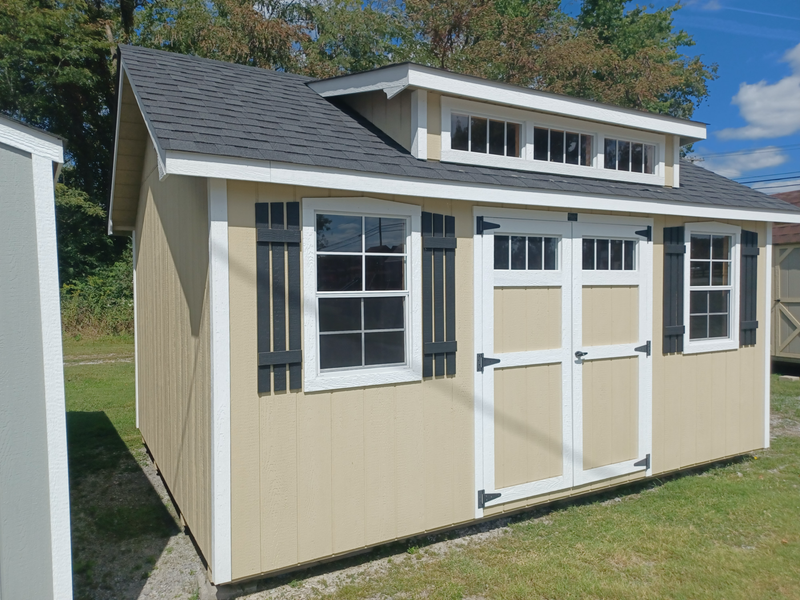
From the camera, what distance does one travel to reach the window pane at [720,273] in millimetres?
6027

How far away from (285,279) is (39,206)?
1365mm

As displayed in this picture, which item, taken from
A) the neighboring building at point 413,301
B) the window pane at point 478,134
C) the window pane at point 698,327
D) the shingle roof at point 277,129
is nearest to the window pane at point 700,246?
the neighboring building at point 413,301

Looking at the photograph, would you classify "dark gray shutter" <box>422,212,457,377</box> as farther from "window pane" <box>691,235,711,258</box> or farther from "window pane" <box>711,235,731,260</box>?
"window pane" <box>711,235,731,260</box>

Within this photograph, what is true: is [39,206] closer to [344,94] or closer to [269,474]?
[269,474]

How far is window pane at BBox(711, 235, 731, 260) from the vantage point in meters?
6.04

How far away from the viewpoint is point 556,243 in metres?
4.95

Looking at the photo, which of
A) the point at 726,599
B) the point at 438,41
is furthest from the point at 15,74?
the point at 726,599

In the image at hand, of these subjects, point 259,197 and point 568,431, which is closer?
point 259,197

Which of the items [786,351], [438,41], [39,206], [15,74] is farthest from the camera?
[438,41]

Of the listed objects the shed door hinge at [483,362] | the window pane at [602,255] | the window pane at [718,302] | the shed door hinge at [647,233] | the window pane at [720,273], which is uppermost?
the shed door hinge at [647,233]

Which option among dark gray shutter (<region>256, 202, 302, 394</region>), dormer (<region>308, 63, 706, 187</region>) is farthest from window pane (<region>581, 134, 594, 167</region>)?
dark gray shutter (<region>256, 202, 302, 394</region>)

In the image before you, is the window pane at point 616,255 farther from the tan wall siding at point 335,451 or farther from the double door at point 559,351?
the tan wall siding at point 335,451

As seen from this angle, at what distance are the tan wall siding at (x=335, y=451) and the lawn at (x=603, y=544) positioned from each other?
1.03 feet

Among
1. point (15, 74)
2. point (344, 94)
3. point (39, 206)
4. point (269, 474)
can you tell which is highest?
point (15, 74)
